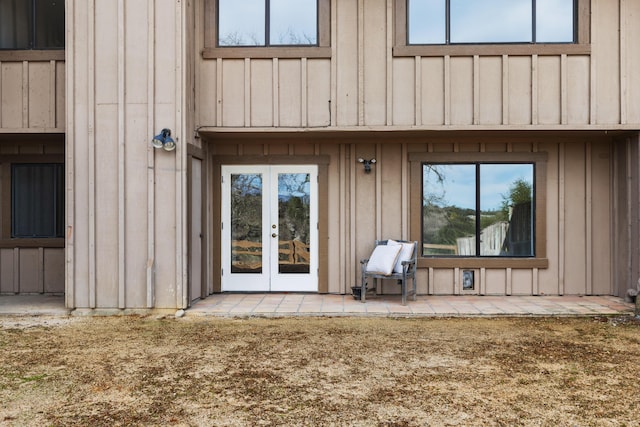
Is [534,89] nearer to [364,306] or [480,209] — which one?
[480,209]

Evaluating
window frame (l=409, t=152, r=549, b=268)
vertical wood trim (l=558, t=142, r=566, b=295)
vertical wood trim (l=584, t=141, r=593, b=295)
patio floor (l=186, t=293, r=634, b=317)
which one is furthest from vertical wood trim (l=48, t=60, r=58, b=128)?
vertical wood trim (l=584, t=141, r=593, b=295)

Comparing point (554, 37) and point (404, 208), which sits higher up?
point (554, 37)

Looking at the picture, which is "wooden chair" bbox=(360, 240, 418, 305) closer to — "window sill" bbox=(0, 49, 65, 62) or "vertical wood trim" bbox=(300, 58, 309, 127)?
"vertical wood trim" bbox=(300, 58, 309, 127)

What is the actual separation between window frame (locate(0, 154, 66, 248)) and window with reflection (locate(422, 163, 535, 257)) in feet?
19.0

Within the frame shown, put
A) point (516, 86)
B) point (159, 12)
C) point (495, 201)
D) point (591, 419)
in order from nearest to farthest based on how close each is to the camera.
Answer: point (591, 419)
point (159, 12)
point (516, 86)
point (495, 201)

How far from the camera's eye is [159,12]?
6328 millimetres

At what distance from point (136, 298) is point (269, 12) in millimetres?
4413

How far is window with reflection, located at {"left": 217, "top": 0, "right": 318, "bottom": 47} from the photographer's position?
710 cm

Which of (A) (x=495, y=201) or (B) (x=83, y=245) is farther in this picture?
(A) (x=495, y=201)

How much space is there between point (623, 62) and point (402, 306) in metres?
4.47

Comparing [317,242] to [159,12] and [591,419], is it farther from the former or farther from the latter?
[591,419]

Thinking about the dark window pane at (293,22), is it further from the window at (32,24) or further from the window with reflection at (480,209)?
the window at (32,24)

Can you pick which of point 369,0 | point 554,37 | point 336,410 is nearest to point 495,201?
point 554,37

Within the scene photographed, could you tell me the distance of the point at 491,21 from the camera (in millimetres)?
6988
